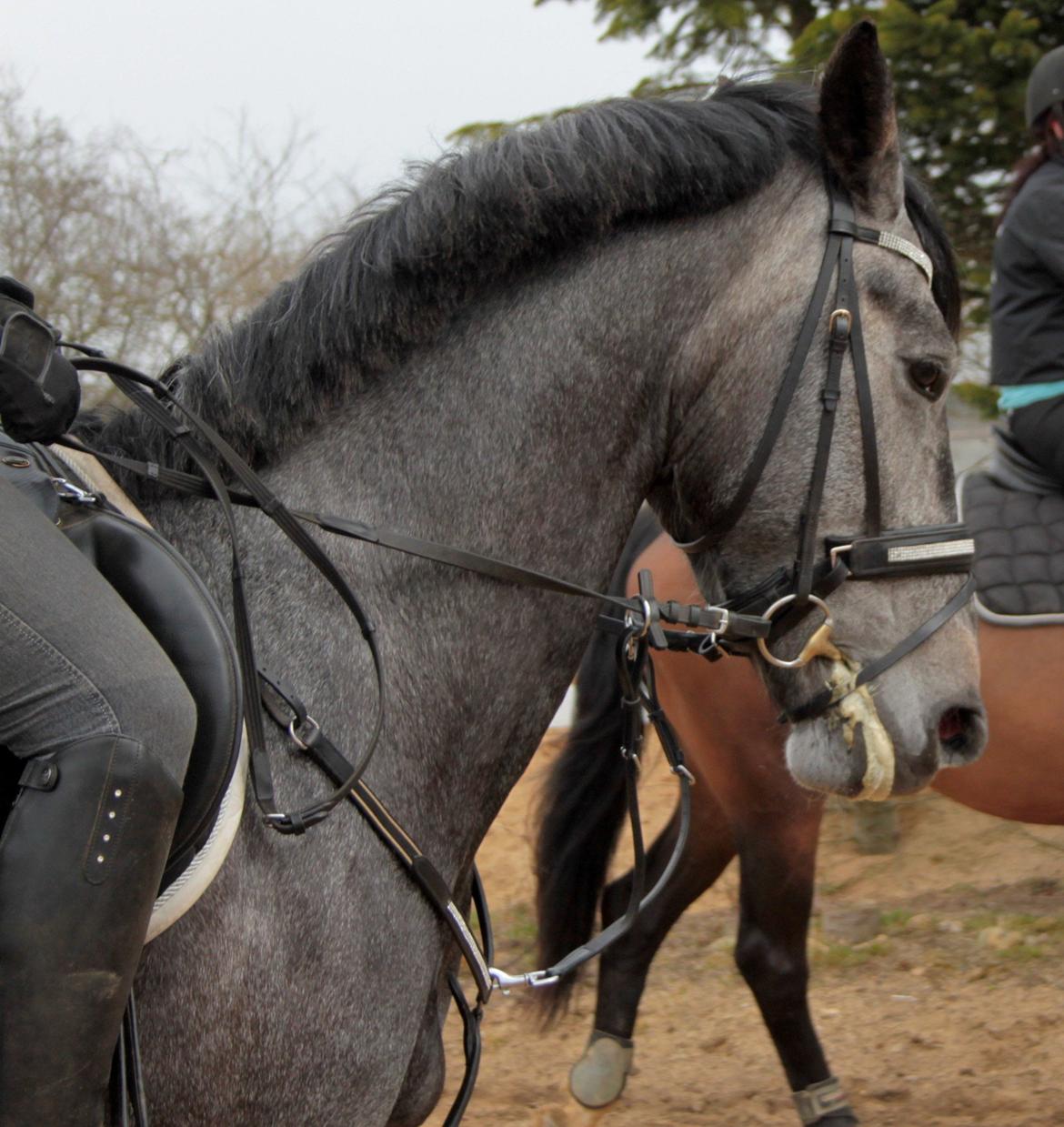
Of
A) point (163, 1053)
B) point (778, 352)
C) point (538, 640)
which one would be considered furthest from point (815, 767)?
point (163, 1053)

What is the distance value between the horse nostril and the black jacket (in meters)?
2.05

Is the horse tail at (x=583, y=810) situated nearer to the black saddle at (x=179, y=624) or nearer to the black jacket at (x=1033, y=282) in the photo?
the black jacket at (x=1033, y=282)

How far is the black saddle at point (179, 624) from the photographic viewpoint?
1.76 meters

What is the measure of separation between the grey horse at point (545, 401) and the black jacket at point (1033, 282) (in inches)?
75.2

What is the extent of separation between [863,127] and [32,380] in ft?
4.41

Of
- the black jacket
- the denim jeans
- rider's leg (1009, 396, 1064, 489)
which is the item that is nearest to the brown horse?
rider's leg (1009, 396, 1064, 489)

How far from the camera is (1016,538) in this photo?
394cm

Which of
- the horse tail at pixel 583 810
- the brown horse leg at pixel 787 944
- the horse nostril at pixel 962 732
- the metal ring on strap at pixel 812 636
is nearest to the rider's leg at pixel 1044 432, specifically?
the horse tail at pixel 583 810

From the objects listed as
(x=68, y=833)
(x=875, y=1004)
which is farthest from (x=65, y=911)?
(x=875, y=1004)

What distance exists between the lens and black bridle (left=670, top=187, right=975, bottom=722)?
2.04 m

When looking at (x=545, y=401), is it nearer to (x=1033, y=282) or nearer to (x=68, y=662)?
(x=68, y=662)

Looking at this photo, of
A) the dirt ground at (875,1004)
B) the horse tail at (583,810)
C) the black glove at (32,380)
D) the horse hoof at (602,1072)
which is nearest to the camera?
the black glove at (32,380)

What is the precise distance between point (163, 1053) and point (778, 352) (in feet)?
4.55

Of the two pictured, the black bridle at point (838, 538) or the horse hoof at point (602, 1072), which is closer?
the black bridle at point (838, 538)
